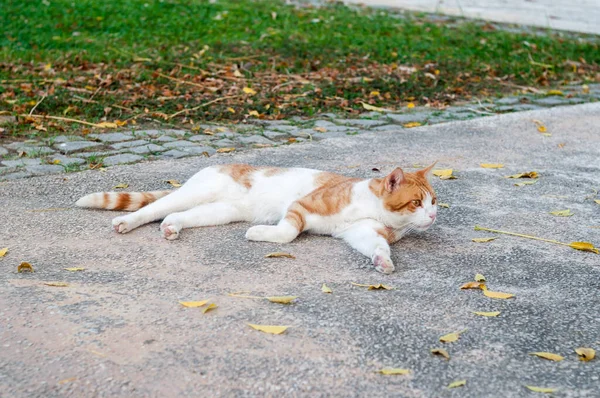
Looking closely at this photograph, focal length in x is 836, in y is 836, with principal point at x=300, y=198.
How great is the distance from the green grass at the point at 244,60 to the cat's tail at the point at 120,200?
6.46 ft

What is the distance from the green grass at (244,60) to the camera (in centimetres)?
743

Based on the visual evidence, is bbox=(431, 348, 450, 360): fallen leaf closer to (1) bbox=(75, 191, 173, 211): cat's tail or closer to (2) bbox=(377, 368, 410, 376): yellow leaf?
(2) bbox=(377, 368, 410, 376): yellow leaf

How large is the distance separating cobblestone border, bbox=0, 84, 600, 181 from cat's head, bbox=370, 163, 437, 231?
2.13 metres

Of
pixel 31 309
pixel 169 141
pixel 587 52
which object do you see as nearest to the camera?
pixel 31 309

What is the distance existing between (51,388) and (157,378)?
0.35 m

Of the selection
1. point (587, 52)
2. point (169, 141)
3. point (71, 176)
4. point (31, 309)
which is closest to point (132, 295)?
point (31, 309)

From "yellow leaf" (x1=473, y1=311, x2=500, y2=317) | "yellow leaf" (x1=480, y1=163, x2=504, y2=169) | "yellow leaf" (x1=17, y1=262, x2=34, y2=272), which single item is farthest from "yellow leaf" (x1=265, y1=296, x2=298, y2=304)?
"yellow leaf" (x1=480, y1=163, x2=504, y2=169)

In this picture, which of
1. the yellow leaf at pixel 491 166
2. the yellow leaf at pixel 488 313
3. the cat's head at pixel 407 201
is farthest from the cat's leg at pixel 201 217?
the yellow leaf at pixel 491 166

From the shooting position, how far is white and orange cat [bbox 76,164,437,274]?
13.8ft

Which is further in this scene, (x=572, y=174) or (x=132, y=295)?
(x=572, y=174)

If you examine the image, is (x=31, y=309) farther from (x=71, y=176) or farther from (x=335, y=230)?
(x=71, y=176)

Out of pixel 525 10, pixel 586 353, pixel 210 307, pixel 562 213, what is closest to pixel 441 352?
pixel 586 353

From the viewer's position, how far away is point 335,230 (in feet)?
14.4

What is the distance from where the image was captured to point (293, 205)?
4387 mm
